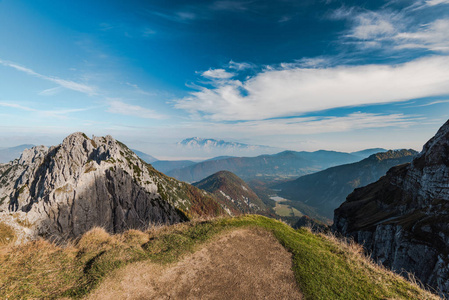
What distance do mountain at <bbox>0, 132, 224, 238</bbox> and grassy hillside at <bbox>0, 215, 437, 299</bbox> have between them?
179 ft

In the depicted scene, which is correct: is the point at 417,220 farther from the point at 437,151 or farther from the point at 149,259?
the point at 149,259

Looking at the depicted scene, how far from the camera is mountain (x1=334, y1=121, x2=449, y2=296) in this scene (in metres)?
36.6

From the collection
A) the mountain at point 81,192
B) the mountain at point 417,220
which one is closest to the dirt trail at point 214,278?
the mountain at point 417,220

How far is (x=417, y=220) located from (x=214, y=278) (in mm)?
63789

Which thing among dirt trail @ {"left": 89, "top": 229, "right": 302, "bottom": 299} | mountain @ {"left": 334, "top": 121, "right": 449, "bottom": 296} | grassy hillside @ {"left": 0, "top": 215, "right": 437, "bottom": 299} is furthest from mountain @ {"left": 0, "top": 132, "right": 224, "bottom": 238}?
mountain @ {"left": 334, "top": 121, "right": 449, "bottom": 296}

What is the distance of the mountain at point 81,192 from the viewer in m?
67.5

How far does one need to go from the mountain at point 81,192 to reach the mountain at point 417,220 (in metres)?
78.1

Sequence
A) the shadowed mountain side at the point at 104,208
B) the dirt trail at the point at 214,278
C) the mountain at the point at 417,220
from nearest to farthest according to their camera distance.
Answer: the dirt trail at the point at 214,278, the mountain at the point at 417,220, the shadowed mountain side at the point at 104,208

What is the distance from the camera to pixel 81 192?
74.8 meters

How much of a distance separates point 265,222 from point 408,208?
79100 mm

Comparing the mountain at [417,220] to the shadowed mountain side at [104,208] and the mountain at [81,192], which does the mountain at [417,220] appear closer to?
the shadowed mountain side at [104,208]

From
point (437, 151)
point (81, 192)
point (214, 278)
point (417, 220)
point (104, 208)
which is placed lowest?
point (104, 208)

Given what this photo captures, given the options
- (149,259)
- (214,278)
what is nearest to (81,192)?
(149,259)

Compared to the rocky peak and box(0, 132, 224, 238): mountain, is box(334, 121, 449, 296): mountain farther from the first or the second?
box(0, 132, 224, 238): mountain
